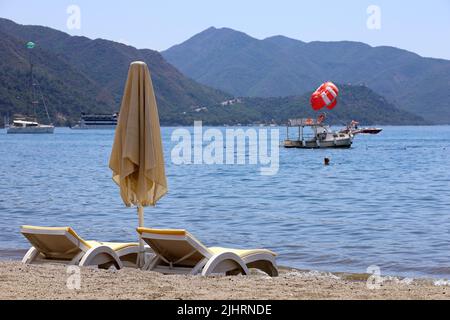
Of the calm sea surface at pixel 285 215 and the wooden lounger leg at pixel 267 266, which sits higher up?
the wooden lounger leg at pixel 267 266

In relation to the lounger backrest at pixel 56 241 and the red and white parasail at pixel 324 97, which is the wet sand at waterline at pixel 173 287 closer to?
the lounger backrest at pixel 56 241

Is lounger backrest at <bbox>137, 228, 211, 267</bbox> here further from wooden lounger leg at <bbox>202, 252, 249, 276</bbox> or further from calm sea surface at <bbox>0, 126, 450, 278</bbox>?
calm sea surface at <bbox>0, 126, 450, 278</bbox>

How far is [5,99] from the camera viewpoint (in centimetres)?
15100

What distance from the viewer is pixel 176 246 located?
26.0 ft

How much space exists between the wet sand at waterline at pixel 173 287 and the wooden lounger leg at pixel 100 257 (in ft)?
0.27

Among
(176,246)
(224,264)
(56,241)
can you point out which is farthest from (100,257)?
(224,264)

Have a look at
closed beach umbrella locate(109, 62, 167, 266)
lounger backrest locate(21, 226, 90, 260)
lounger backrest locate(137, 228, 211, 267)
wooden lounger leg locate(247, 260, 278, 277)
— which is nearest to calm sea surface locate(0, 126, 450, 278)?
wooden lounger leg locate(247, 260, 278, 277)

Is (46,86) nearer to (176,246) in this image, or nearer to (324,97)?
(324,97)

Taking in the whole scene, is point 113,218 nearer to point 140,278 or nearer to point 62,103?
point 140,278

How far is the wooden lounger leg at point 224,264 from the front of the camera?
7750mm

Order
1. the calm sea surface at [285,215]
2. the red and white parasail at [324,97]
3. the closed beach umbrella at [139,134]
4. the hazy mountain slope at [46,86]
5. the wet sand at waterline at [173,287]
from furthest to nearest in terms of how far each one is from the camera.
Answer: the hazy mountain slope at [46,86], the red and white parasail at [324,97], the calm sea surface at [285,215], the closed beach umbrella at [139,134], the wet sand at waterline at [173,287]

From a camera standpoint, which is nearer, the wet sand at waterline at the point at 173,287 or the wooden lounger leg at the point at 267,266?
the wet sand at waterline at the point at 173,287

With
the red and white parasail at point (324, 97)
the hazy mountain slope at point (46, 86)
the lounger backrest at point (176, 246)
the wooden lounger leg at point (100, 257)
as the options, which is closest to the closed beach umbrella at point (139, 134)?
the lounger backrest at point (176, 246)
